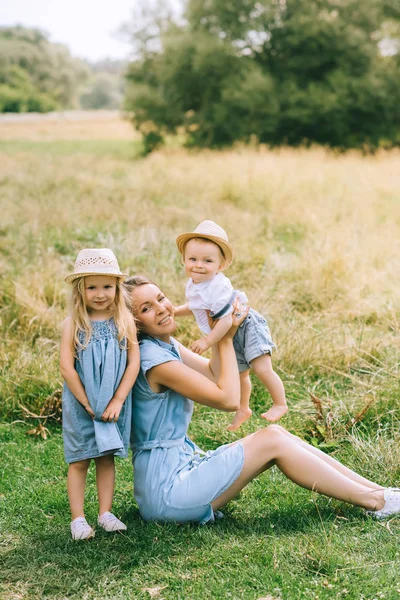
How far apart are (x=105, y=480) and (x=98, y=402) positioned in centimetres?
41

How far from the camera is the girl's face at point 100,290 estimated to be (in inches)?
122

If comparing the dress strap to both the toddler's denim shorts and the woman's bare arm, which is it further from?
the toddler's denim shorts

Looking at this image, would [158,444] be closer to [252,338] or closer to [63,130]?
[252,338]

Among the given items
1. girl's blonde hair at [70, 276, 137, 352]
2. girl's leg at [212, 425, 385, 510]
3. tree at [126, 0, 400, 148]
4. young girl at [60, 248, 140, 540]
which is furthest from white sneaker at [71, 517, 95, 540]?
tree at [126, 0, 400, 148]

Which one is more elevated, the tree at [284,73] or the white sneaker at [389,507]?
the tree at [284,73]

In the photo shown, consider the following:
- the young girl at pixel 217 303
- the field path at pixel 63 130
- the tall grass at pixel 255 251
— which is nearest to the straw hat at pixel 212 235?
the young girl at pixel 217 303

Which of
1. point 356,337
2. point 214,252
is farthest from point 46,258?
point 214,252

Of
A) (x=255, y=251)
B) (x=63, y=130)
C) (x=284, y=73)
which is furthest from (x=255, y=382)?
(x=63, y=130)

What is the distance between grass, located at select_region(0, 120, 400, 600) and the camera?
2.87 metres

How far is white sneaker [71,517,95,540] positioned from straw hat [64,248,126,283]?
1125mm

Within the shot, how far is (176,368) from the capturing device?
3.07m

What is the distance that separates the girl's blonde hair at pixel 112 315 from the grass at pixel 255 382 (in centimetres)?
90

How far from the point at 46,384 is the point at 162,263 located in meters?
2.40

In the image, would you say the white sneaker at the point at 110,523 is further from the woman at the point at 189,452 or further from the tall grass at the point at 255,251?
the tall grass at the point at 255,251
